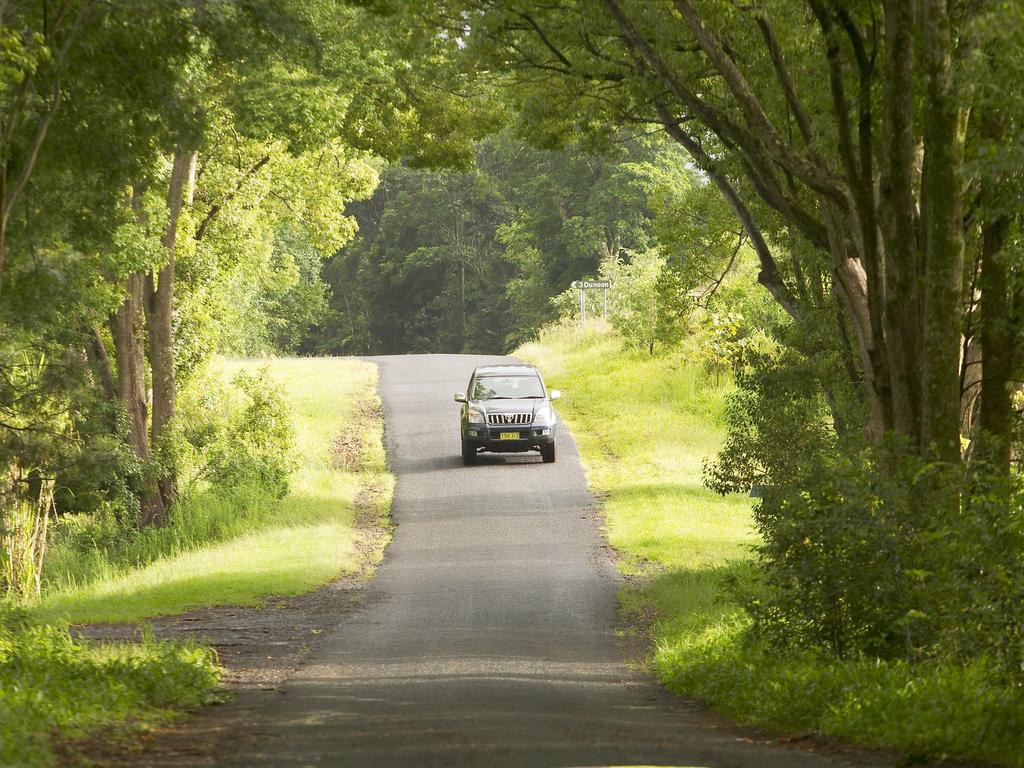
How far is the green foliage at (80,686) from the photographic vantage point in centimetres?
867

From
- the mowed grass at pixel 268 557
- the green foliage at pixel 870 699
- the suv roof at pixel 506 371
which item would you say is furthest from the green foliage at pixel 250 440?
the green foliage at pixel 870 699

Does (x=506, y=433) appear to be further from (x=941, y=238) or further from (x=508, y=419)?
(x=941, y=238)

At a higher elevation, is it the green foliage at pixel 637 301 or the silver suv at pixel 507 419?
the green foliage at pixel 637 301

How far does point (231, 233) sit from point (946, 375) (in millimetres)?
21638

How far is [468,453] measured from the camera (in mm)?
31734

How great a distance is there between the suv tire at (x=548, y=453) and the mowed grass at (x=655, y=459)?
2.72ft

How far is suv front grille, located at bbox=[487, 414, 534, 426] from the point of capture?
101 feet

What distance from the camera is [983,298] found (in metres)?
14.2

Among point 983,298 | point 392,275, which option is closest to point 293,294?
point 392,275

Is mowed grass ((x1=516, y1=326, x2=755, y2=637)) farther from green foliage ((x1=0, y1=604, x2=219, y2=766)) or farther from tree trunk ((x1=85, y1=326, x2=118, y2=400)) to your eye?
tree trunk ((x1=85, y1=326, x2=118, y2=400))

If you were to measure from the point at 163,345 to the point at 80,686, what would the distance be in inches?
724

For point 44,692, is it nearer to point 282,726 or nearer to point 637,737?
point 282,726

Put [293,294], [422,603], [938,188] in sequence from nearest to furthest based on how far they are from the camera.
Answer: [938,188] < [422,603] < [293,294]

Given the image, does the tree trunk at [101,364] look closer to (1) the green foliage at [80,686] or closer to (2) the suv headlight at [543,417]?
(2) the suv headlight at [543,417]
